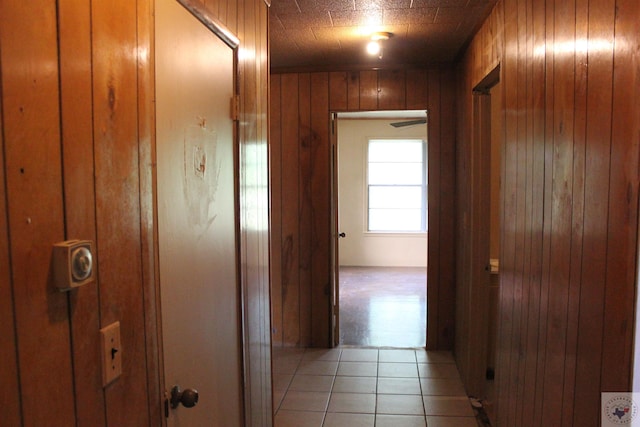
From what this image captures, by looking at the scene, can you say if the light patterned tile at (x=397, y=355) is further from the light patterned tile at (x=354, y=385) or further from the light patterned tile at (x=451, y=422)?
the light patterned tile at (x=451, y=422)

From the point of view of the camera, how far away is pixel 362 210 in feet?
26.1

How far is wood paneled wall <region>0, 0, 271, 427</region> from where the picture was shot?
2.43ft

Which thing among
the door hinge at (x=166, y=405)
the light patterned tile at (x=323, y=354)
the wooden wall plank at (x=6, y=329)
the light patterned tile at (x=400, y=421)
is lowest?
the light patterned tile at (x=400, y=421)

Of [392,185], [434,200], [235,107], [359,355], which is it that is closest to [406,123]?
[392,185]

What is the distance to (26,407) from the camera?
2.48ft

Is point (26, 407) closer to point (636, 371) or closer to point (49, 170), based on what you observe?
point (49, 170)

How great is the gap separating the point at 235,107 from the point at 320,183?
2.30 metres

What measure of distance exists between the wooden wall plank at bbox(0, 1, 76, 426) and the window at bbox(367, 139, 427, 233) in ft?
23.9

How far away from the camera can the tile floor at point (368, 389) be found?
2861 mm

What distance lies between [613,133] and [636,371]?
1.91 ft

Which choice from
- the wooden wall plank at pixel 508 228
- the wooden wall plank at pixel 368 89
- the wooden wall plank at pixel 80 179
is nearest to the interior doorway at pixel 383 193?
the wooden wall plank at pixel 368 89

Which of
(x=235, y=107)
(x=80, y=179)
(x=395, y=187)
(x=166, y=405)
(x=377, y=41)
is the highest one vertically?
(x=377, y=41)

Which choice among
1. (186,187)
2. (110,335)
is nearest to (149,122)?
(186,187)

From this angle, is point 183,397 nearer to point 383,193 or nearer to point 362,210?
point 362,210
